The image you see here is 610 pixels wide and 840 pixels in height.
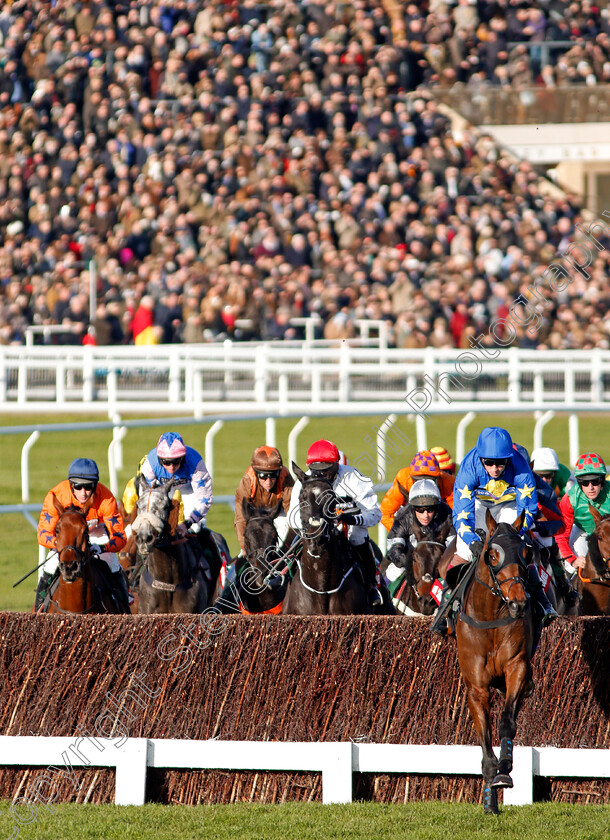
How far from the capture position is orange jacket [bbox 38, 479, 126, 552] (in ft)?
23.7

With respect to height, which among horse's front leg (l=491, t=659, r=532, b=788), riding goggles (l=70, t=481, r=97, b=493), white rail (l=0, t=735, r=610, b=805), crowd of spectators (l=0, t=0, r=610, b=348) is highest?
crowd of spectators (l=0, t=0, r=610, b=348)

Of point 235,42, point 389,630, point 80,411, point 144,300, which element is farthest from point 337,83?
point 389,630

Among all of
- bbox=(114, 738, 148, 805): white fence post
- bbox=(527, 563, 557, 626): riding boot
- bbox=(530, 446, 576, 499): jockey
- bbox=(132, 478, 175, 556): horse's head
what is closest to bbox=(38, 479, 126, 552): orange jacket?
bbox=(132, 478, 175, 556): horse's head

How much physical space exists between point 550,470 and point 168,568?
2.48 metres

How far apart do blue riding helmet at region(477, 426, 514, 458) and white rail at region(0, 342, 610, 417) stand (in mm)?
8416

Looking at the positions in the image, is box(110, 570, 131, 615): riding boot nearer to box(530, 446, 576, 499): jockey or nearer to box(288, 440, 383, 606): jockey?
box(288, 440, 383, 606): jockey

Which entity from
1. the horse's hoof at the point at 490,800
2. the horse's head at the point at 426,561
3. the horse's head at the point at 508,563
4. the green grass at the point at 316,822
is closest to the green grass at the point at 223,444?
the horse's head at the point at 426,561

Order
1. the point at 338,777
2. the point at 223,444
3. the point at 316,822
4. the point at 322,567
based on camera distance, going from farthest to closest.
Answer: the point at 223,444 → the point at 322,567 → the point at 338,777 → the point at 316,822

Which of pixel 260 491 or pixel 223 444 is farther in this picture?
pixel 223 444

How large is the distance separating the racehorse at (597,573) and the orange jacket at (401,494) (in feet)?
2.91

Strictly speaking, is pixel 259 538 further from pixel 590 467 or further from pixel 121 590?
pixel 590 467

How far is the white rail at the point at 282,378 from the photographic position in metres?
14.9

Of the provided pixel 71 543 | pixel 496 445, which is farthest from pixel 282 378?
pixel 496 445

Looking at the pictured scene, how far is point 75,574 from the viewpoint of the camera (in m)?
6.62
